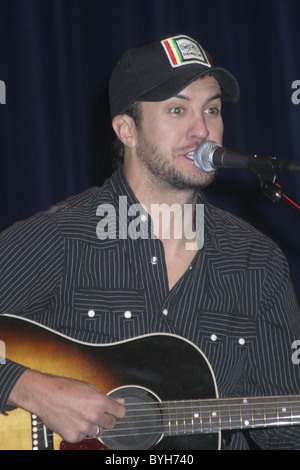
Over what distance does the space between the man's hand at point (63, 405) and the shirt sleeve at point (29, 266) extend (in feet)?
0.79

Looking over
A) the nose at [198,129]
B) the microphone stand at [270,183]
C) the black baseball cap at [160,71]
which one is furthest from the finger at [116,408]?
the black baseball cap at [160,71]

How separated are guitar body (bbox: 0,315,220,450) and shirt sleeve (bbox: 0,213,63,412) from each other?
12cm

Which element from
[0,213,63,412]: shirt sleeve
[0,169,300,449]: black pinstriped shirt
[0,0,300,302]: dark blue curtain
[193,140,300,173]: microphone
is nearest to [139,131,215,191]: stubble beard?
[0,169,300,449]: black pinstriped shirt

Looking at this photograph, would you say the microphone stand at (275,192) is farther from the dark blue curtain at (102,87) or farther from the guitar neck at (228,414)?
the dark blue curtain at (102,87)

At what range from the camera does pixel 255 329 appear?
2.15m

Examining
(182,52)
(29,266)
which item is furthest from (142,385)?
(182,52)

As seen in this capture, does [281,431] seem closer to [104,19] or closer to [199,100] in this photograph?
[199,100]

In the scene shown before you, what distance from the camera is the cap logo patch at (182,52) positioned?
2.10 m

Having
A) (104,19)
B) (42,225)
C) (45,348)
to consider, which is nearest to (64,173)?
(104,19)

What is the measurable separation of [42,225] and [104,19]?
4.91ft

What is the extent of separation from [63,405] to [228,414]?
0.46 meters

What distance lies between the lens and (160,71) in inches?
82.4

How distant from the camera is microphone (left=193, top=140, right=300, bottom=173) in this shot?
1522mm

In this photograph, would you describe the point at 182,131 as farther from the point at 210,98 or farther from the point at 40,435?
the point at 40,435
